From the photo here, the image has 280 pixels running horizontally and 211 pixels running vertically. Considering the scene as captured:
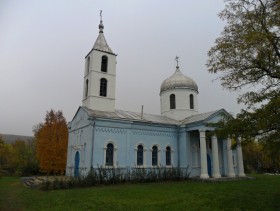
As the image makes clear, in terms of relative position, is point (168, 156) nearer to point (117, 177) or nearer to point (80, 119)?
point (117, 177)

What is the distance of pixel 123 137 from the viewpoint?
21.1 m

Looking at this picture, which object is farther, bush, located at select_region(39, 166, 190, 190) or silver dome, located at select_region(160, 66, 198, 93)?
silver dome, located at select_region(160, 66, 198, 93)

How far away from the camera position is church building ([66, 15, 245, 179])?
65.9 feet

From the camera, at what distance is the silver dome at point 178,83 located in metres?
28.4

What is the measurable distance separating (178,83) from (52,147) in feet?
58.1

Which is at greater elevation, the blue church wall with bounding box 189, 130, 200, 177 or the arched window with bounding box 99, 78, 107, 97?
the arched window with bounding box 99, 78, 107, 97

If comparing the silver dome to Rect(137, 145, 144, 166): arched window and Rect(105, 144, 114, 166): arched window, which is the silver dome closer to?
Rect(137, 145, 144, 166): arched window

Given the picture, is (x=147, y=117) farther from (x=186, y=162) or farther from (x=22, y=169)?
(x=22, y=169)

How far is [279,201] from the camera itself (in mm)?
10656

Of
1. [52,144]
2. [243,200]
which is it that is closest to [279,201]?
[243,200]

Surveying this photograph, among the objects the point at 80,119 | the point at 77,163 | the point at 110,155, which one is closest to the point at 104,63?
the point at 80,119

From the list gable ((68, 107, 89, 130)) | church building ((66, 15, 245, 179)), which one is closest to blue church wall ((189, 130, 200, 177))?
church building ((66, 15, 245, 179))

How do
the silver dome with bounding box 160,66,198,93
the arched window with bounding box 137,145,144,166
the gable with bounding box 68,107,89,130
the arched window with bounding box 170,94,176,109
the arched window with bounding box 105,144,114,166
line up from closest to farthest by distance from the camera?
the arched window with bounding box 105,144,114,166
the gable with bounding box 68,107,89,130
the arched window with bounding box 137,145,144,166
the arched window with bounding box 170,94,176,109
the silver dome with bounding box 160,66,198,93

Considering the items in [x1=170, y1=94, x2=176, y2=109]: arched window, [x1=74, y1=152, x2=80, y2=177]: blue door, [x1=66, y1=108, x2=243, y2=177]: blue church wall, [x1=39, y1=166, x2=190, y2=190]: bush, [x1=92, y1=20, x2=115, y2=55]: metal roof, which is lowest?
[x1=39, y1=166, x2=190, y2=190]: bush
